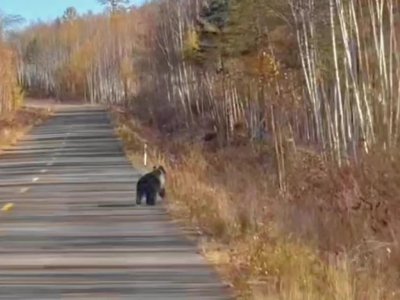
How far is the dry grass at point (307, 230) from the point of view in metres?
12.4

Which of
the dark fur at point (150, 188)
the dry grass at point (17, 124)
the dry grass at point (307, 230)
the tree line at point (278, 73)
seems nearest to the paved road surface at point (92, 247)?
the dark fur at point (150, 188)

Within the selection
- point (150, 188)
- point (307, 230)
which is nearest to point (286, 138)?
point (150, 188)

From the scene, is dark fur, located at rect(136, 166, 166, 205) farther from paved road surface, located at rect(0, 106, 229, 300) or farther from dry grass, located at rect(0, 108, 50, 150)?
dry grass, located at rect(0, 108, 50, 150)

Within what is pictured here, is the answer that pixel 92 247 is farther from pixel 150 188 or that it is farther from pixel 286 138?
pixel 286 138


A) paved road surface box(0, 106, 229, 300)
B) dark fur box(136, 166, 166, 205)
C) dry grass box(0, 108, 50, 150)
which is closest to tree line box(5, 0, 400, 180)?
dark fur box(136, 166, 166, 205)

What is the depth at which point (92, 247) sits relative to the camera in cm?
1731

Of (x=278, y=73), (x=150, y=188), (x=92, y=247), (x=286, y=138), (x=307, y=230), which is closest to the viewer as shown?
(x=92, y=247)

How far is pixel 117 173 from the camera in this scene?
3984 cm

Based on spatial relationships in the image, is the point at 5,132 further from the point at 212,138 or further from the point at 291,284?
the point at 291,284

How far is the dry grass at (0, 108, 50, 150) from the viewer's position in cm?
7348

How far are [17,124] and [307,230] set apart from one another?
3211 inches

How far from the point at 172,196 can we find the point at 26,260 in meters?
11.4

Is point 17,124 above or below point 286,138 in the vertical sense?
below

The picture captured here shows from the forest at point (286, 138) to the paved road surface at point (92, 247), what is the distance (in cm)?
60
